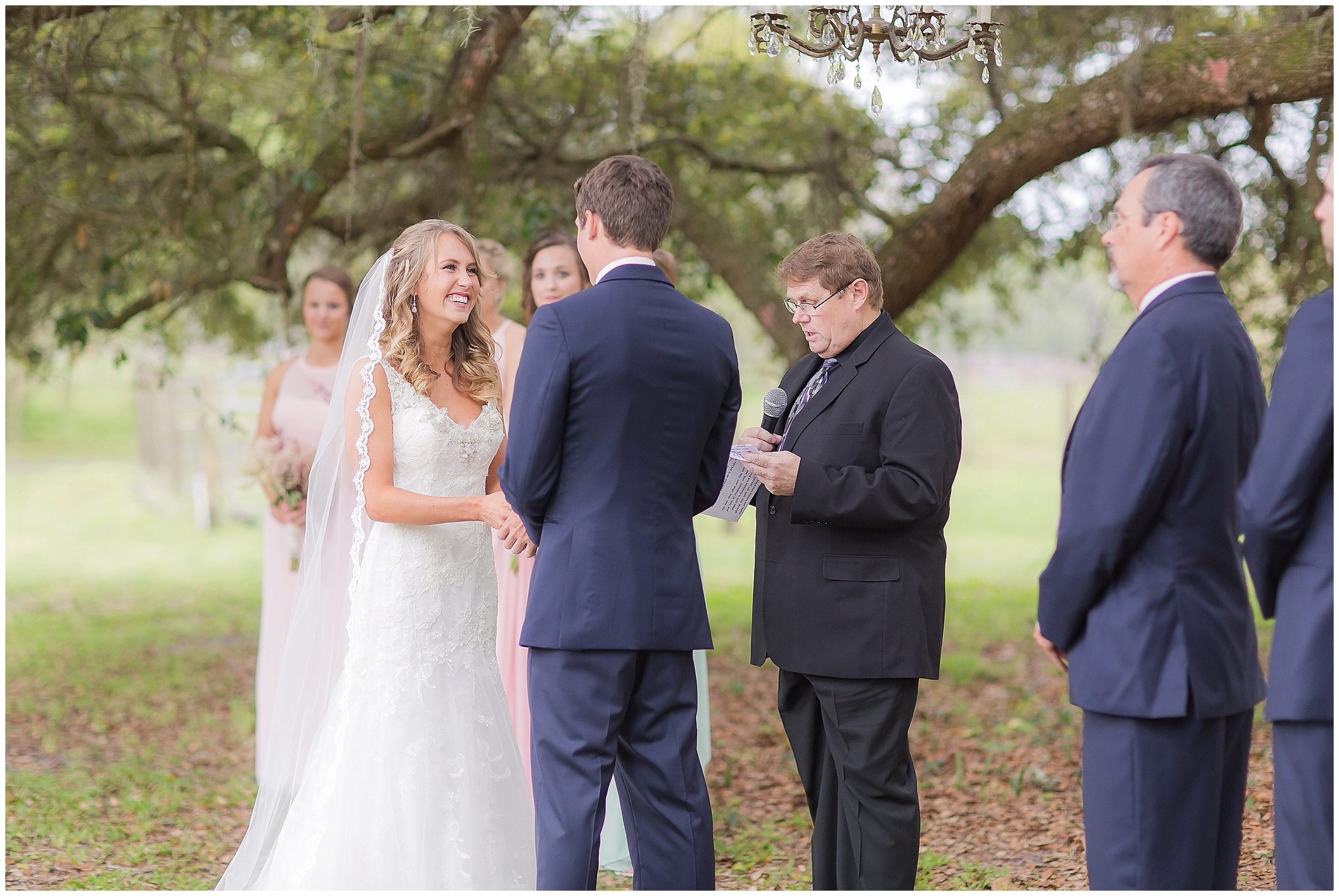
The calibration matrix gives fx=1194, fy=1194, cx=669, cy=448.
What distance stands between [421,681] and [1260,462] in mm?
2303

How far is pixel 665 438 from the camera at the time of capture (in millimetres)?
2939

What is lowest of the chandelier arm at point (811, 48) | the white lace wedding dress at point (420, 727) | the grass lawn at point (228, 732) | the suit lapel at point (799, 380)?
the grass lawn at point (228, 732)

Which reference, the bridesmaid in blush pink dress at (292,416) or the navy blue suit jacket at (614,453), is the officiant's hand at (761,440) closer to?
the navy blue suit jacket at (614,453)

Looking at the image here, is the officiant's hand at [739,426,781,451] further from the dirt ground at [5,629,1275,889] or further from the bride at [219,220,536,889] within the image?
the dirt ground at [5,629,1275,889]

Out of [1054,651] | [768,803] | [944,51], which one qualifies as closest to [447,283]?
[944,51]

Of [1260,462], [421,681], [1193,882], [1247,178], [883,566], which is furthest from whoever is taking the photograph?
[1247,178]

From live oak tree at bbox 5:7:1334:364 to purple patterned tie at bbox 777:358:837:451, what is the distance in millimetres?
2073

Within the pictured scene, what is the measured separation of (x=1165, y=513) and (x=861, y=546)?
92 cm

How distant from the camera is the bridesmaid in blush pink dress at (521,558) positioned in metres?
4.44

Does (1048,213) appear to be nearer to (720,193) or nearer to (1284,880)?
(720,193)

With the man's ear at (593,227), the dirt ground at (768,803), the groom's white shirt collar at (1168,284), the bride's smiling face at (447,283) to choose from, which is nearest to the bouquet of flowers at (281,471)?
the dirt ground at (768,803)

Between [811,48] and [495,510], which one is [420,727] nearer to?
[495,510]

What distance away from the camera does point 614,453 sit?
2900 mm

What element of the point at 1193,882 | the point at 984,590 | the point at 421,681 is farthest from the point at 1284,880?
the point at 984,590
